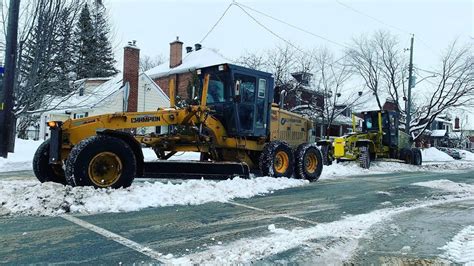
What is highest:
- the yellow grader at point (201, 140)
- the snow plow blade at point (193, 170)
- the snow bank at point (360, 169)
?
the yellow grader at point (201, 140)

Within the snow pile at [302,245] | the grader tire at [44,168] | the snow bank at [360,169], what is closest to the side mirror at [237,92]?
the grader tire at [44,168]

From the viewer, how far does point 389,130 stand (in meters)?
21.2

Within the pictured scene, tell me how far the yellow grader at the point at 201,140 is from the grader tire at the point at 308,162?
0.03 metres

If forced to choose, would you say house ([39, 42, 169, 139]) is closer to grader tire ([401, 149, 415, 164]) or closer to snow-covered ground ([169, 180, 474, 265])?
grader tire ([401, 149, 415, 164])

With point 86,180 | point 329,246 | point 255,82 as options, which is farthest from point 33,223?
point 255,82

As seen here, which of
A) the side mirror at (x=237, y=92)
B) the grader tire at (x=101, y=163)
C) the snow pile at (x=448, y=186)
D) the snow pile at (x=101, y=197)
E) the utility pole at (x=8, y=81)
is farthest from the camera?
the utility pole at (x=8, y=81)

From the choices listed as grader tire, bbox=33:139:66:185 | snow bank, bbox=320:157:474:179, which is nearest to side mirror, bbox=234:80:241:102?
grader tire, bbox=33:139:66:185

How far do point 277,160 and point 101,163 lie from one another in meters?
5.21

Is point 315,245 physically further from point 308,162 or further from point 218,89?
point 308,162

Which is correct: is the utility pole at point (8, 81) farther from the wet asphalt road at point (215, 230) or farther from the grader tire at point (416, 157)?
the grader tire at point (416, 157)

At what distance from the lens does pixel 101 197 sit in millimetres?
6812

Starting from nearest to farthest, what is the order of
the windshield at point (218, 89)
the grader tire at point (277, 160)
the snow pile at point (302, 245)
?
the snow pile at point (302, 245), the windshield at point (218, 89), the grader tire at point (277, 160)

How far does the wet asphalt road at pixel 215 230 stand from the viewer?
4.59 m

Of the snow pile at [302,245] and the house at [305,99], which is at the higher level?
the house at [305,99]
